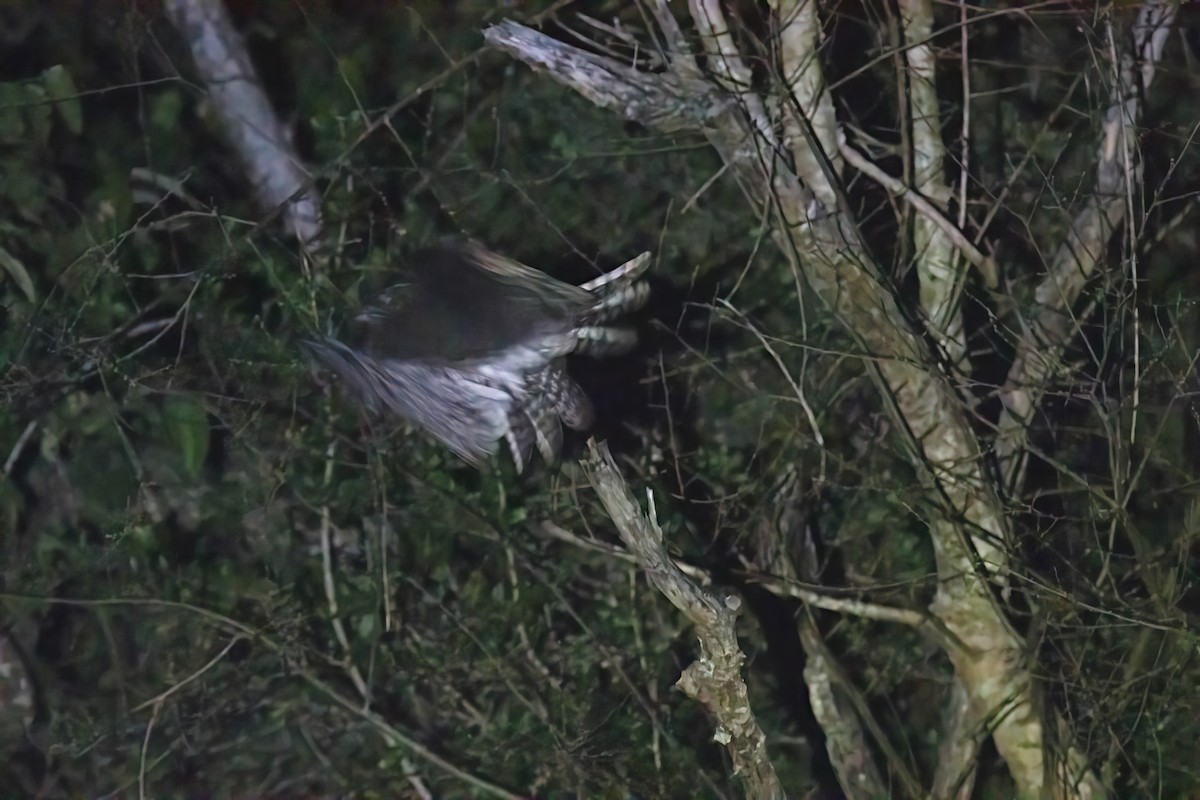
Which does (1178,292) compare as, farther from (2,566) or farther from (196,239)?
(2,566)

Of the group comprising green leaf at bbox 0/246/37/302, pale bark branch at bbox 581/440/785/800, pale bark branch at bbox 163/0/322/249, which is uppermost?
pale bark branch at bbox 163/0/322/249

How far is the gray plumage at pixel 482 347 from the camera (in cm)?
132

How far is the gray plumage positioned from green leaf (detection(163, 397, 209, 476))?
0.69 ft

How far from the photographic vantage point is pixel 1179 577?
1.37 meters

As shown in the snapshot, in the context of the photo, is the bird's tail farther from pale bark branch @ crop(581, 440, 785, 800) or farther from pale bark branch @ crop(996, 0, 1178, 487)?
pale bark branch @ crop(996, 0, 1178, 487)

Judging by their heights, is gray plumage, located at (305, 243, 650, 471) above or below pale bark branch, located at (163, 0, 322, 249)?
below

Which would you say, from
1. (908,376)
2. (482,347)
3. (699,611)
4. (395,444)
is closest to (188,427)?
(395,444)

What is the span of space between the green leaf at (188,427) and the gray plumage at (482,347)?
21cm

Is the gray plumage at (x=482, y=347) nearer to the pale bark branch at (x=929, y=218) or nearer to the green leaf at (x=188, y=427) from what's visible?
the green leaf at (x=188, y=427)

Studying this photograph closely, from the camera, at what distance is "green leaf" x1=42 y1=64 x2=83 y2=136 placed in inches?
58.9

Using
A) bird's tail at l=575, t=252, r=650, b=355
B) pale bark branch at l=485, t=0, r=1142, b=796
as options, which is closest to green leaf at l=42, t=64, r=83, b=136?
pale bark branch at l=485, t=0, r=1142, b=796

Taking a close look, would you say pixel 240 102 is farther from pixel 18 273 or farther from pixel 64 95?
pixel 18 273

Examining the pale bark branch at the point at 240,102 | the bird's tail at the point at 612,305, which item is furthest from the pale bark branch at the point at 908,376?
the pale bark branch at the point at 240,102

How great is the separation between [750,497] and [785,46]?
64 cm
